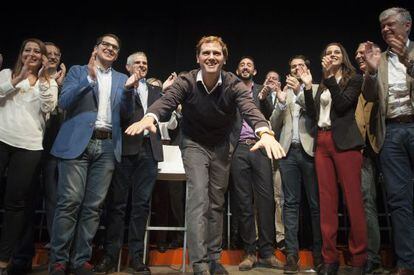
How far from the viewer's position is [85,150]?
2.39 metres

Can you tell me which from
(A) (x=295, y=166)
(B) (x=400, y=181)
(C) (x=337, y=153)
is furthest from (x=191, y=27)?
(B) (x=400, y=181)

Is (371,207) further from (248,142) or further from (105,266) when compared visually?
(105,266)

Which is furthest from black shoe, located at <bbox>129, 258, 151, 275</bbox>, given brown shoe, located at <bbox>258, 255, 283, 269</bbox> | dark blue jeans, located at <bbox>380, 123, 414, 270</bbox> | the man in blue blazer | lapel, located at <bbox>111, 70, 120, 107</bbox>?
dark blue jeans, located at <bbox>380, 123, 414, 270</bbox>

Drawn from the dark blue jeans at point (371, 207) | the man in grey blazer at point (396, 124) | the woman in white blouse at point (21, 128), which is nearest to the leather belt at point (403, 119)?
the man in grey blazer at point (396, 124)

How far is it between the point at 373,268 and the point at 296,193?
28.2 inches

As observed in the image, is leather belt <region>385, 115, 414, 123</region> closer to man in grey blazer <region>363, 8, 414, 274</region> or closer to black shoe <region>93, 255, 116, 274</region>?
man in grey blazer <region>363, 8, 414, 274</region>

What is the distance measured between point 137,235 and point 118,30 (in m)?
3.25

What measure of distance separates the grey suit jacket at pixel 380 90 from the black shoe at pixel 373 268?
2.67ft

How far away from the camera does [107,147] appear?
2467mm

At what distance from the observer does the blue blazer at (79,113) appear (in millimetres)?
2365

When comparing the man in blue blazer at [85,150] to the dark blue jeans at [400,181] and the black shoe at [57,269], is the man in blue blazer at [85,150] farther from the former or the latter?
the dark blue jeans at [400,181]

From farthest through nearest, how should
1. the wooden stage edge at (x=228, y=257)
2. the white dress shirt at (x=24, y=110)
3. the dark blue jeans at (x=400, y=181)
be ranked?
the wooden stage edge at (x=228, y=257) < the white dress shirt at (x=24, y=110) < the dark blue jeans at (x=400, y=181)

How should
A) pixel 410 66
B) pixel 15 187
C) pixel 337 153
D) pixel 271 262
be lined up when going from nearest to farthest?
pixel 410 66 < pixel 15 187 < pixel 337 153 < pixel 271 262

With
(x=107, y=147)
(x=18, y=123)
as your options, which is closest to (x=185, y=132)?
(x=107, y=147)
